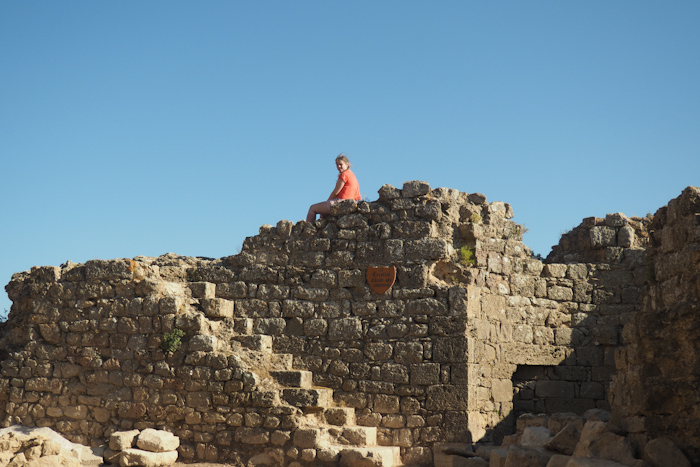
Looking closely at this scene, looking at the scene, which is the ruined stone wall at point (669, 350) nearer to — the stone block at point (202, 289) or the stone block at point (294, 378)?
the stone block at point (294, 378)

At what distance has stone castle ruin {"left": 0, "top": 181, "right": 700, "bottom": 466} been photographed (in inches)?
375

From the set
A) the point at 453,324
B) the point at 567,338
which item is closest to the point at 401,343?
the point at 453,324

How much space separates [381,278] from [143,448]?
3.80 metres

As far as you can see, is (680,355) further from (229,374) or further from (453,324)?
(229,374)

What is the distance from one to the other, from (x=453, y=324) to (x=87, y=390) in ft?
17.4

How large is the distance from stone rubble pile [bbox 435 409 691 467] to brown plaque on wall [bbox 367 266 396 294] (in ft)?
7.07

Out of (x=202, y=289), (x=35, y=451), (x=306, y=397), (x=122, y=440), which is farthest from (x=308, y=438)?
(x=35, y=451)

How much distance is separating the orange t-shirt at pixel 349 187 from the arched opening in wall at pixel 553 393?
3.32m

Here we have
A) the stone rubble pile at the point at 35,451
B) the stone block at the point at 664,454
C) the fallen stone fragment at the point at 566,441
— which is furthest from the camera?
the stone rubble pile at the point at 35,451

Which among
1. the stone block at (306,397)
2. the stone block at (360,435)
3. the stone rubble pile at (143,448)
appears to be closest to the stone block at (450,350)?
the stone block at (360,435)

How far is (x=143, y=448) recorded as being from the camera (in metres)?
9.77

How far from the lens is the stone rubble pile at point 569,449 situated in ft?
19.2

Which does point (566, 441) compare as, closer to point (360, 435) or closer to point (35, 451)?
point (360, 435)

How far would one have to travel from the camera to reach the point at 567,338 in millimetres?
10445
